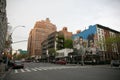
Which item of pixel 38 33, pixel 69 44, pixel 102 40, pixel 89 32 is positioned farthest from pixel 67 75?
pixel 38 33

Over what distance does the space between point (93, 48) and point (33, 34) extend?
10137 centimetres

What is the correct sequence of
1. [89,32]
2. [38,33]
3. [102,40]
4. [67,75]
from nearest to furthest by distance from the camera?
[67,75], [102,40], [89,32], [38,33]

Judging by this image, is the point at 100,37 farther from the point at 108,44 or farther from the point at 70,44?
the point at 70,44

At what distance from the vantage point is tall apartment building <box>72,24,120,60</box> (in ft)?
188

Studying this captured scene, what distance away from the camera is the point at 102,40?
57.8 m

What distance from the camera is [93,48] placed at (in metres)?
58.5

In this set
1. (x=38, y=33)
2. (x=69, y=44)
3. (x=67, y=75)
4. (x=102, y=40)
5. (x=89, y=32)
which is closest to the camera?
(x=67, y=75)

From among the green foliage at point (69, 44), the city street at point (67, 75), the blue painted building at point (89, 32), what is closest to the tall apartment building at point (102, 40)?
the blue painted building at point (89, 32)

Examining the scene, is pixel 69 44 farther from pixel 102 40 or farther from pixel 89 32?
pixel 102 40

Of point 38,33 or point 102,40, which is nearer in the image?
point 102,40

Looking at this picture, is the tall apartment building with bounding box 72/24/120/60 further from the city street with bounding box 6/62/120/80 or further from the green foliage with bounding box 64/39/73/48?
the city street with bounding box 6/62/120/80

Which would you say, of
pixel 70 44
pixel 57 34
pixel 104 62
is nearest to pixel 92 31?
pixel 104 62

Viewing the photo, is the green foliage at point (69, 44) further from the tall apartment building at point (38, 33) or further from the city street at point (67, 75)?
the tall apartment building at point (38, 33)

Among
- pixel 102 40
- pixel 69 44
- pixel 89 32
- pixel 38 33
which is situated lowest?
pixel 102 40
